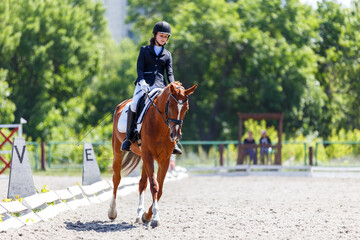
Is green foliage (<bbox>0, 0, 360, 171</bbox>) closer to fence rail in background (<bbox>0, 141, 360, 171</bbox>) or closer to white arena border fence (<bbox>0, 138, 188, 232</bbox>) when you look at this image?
fence rail in background (<bbox>0, 141, 360, 171</bbox>)

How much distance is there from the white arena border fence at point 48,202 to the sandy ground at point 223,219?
159 millimetres

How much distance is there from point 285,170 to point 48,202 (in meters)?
14.6

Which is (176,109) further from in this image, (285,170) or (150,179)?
(285,170)

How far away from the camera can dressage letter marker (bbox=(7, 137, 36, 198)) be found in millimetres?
8828

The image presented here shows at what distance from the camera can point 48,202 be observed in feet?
30.3

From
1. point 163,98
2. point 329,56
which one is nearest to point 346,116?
point 329,56

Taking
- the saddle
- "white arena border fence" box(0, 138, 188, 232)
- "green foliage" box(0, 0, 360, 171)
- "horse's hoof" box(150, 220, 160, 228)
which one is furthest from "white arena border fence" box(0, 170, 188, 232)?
"green foliage" box(0, 0, 360, 171)

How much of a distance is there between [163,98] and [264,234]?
90.5 inches

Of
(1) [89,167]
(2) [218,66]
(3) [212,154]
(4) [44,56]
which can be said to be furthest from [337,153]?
(4) [44,56]

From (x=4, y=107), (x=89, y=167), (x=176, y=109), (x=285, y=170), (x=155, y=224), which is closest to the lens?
(x=176, y=109)

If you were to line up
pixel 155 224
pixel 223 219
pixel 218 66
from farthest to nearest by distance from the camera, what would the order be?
pixel 218 66 < pixel 223 219 < pixel 155 224

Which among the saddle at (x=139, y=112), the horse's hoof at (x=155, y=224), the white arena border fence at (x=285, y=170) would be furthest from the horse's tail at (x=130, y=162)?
the white arena border fence at (x=285, y=170)

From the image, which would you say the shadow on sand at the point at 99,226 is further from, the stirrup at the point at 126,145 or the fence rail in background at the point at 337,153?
the fence rail in background at the point at 337,153

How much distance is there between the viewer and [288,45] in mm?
31250
